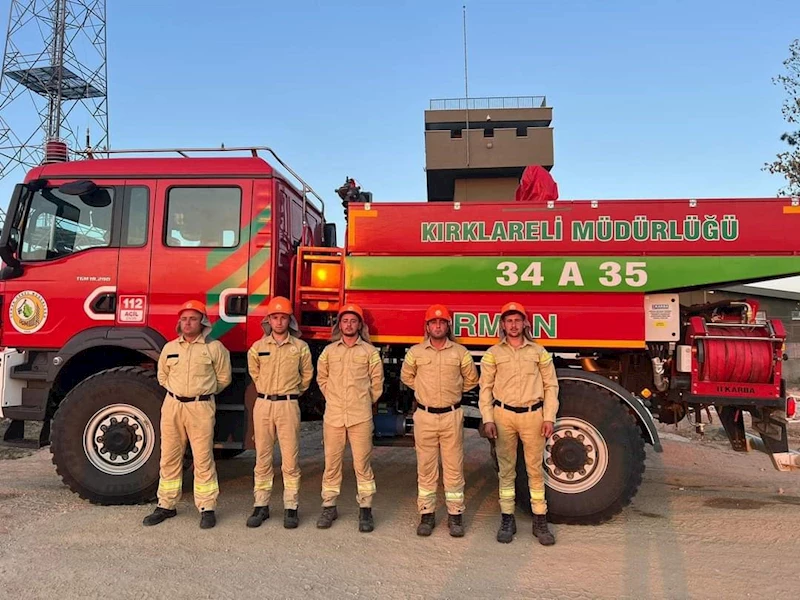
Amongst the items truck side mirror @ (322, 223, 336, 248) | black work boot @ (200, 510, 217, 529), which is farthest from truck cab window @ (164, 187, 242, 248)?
black work boot @ (200, 510, 217, 529)

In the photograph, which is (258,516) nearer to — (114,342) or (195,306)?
(195,306)

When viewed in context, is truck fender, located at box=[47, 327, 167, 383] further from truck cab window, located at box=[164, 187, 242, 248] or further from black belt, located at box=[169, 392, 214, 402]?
truck cab window, located at box=[164, 187, 242, 248]

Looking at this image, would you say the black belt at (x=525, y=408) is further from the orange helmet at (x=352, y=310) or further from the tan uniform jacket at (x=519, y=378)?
the orange helmet at (x=352, y=310)

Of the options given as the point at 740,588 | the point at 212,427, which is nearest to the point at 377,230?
the point at 212,427

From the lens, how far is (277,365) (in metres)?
4.38

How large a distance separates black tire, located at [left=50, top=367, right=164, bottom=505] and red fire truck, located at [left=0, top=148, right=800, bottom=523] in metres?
0.02

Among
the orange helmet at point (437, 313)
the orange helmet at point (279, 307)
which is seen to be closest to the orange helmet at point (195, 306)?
the orange helmet at point (279, 307)

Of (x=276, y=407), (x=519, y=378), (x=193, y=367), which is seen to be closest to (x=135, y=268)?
(x=193, y=367)

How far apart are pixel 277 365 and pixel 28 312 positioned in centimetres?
242

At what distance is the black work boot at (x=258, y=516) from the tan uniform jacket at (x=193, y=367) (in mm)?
986

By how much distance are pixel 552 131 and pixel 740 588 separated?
23.2 m

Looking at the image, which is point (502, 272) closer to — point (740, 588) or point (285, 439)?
point (285, 439)

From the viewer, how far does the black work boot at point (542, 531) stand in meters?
4.07

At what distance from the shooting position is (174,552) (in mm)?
3875
